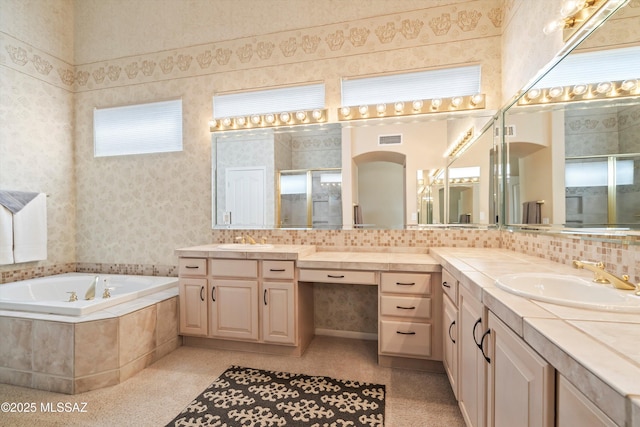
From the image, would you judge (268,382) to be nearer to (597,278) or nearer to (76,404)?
(76,404)

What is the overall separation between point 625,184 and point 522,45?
148 centimetres

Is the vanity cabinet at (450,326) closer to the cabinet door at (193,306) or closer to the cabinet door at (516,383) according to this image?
the cabinet door at (516,383)

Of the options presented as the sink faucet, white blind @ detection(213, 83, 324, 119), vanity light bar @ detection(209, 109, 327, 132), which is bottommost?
the sink faucet

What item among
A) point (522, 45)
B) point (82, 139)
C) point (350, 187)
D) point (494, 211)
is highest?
point (522, 45)

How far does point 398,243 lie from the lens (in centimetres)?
267

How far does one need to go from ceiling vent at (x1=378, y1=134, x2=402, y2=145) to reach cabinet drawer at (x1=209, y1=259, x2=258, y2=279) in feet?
5.19

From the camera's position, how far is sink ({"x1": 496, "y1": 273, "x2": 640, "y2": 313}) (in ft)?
2.95

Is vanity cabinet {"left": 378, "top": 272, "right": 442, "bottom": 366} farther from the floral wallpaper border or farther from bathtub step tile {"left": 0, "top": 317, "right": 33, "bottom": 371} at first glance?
bathtub step tile {"left": 0, "top": 317, "right": 33, "bottom": 371}

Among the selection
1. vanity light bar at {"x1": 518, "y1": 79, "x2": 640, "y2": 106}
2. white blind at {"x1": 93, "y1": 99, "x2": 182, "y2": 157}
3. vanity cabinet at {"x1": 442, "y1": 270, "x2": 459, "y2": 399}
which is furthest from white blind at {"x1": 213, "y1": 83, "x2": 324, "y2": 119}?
vanity cabinet at {"x1": 442, "y1": 270, "x2": 459, "y2": 399}

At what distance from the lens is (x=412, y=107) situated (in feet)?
8.59

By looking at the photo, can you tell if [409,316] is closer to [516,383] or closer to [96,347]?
[516,383]

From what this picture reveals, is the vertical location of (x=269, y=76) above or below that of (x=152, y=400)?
above

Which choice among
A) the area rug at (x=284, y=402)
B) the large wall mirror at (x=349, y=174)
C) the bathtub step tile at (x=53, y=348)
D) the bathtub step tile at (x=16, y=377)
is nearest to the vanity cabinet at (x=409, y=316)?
the area rug at (x=284, y=402)

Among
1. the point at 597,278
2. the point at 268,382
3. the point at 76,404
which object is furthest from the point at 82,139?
the point at 597,278
